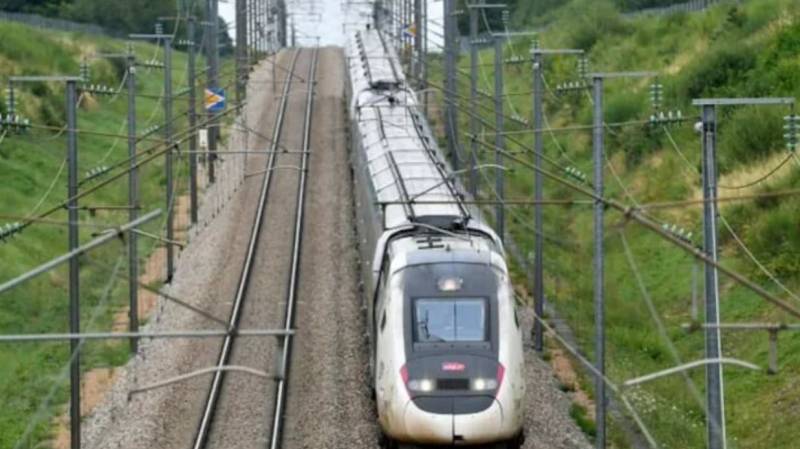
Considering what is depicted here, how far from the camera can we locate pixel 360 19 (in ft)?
442

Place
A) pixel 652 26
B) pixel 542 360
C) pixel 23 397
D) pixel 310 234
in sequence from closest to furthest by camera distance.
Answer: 1. pixel 23 397
2. pixel 542 360
3. pixel 310 234
4. pixel 652 26

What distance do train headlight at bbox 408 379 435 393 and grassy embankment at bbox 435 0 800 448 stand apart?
3345mm

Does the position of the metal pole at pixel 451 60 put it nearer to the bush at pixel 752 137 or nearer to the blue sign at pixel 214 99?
the blue sign at pixel 214 99

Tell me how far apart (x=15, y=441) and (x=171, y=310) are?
870 centimetres

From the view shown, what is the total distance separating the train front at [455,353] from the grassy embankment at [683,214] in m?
2.38

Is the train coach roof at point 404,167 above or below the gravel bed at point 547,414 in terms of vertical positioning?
above

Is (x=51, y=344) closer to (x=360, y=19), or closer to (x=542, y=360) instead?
(x=542, y=360)

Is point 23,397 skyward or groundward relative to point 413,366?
groundward

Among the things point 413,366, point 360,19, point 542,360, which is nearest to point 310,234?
point 542,360

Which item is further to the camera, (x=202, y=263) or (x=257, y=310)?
(x=202, y=263)

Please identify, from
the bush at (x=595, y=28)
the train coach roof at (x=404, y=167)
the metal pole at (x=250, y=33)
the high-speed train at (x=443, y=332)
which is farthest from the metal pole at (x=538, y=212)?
the metal pole at (x=250, y=33)

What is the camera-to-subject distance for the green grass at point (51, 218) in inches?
1144

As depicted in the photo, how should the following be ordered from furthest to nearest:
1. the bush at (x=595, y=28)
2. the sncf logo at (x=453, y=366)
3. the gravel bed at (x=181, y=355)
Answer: the bush at (x=595, y=28)
the gravel bed at (x=181, y=355)
the sncf logo at (x=453, y=366)

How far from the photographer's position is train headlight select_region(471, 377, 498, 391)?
21.5 m
